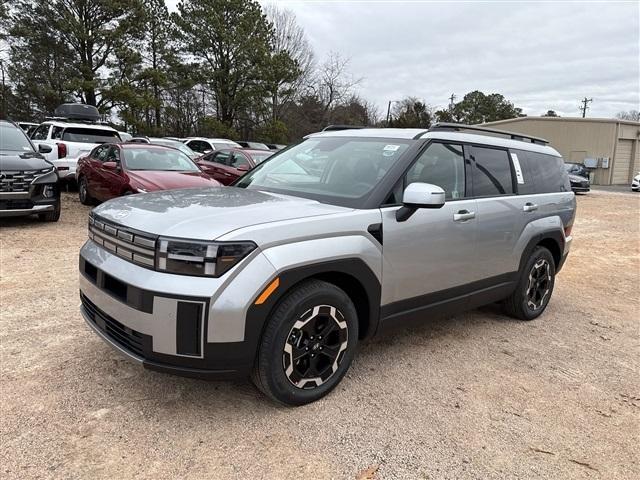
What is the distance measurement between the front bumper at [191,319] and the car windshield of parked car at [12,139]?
282 inches

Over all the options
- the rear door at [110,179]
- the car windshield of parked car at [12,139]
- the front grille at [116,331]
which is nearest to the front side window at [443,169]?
the front grille at [116,331]

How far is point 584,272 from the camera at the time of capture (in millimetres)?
7281

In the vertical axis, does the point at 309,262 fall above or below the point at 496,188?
below

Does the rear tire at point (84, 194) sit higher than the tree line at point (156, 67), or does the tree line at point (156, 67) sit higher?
the tree line at point (156, 67)

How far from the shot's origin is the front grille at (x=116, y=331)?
2.65 meters

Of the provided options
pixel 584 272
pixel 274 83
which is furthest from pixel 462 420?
pixel 274 83

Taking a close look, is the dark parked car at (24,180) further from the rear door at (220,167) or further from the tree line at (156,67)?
the tree line at (156,67)

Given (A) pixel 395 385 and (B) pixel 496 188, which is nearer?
(A) pixel 395 385

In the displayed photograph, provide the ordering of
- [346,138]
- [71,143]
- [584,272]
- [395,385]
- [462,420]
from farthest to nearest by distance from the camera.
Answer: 1. [71,143]
2. [584,272]
3. [346,138]
4. [395,385]
5. [462,420]

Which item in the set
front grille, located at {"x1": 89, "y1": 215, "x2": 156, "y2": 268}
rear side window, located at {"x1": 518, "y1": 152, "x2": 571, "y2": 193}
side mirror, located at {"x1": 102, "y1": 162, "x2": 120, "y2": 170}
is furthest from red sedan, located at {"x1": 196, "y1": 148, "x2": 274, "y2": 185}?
front grille, located at {"x1": 89, "y1": 215, "x2": 156, "y2": 268}

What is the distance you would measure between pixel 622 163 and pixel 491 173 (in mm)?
34627

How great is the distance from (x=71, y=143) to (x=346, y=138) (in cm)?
970

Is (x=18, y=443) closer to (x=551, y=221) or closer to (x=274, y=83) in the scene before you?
(x=551, y=221)

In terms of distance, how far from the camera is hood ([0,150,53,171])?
24.7 ft
